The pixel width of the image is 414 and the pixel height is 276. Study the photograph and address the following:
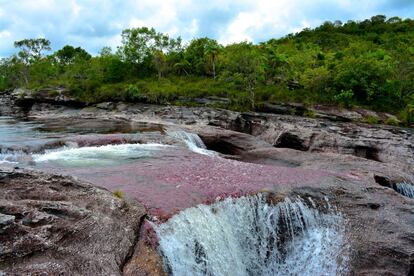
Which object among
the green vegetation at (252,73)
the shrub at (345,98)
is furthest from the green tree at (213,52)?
the shrub at (345,98)

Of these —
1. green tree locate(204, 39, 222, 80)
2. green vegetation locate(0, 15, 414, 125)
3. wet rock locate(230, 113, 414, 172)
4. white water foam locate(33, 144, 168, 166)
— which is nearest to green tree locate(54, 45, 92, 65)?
green vegetation locate(0, 15, 414, 125)

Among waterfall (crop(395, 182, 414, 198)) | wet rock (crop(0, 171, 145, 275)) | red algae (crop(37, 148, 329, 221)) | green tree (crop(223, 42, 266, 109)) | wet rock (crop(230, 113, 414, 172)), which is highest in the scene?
green tree (crop(223, 42, 266, 109))

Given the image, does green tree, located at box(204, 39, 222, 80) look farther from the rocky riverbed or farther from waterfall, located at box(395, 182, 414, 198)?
waterfall, located at box(395, 182, 414, 198)

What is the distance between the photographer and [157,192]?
10789mm

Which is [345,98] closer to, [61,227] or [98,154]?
[98,154]

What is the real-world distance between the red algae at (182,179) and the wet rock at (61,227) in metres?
1.36

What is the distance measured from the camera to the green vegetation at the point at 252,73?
40.7 meters

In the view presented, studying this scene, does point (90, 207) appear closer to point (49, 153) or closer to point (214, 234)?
point (214, 234)

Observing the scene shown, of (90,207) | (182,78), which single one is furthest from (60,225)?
(182,78)

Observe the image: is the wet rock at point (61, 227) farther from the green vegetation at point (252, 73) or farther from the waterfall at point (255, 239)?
the green vegetation at point (252, 73)

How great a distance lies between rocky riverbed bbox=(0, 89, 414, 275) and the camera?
22.1ft

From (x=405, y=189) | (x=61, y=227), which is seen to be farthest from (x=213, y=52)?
(x=61, y=227)

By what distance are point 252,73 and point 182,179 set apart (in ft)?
103

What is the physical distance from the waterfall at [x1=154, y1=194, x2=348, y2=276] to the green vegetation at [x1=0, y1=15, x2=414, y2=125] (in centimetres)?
2848
